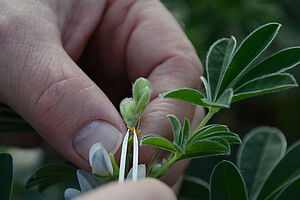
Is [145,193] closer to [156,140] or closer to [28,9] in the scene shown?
[156,140]

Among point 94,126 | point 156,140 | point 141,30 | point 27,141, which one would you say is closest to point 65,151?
point 94,126

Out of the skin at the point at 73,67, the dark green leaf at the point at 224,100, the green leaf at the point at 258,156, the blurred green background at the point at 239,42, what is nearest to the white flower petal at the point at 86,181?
the skin at the point at 73,67

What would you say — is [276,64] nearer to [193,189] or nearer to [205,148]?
[205,148]

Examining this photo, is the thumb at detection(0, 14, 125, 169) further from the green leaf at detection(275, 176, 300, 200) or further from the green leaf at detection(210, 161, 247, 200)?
the green leaf at detection(275, 176, 300, 200)

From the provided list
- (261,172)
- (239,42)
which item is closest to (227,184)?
(261,172)

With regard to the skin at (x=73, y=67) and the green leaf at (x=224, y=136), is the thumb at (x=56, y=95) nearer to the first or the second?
the skin at (x=73, y=67)

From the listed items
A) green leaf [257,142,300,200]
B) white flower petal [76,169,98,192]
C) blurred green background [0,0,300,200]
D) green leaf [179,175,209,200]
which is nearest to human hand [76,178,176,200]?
white flower petal [76,169,98,192]
